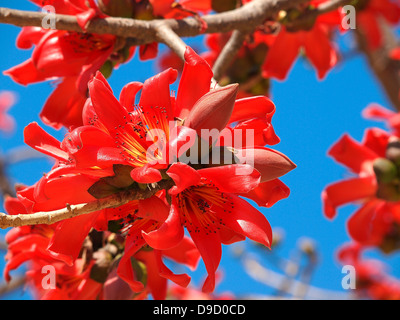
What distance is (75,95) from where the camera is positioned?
1564 millimetres

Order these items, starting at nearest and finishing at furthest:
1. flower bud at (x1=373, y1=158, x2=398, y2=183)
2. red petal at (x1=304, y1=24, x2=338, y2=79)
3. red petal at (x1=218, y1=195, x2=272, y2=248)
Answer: red petal at (x1=218, y1=195, x2=272, y2=248) → flower bud at (x1=373, y1=158, x2=398, y2=183) → red petal at (x1=304, y1=24, x2=338, y2=79)

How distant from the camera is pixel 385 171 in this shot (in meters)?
1.96

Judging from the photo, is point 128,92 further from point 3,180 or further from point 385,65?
point 3,180

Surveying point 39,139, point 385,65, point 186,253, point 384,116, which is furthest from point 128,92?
point 385,65

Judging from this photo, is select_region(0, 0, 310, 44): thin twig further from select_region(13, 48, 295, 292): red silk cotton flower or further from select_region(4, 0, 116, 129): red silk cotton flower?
select_region(13, 48, 295, 292): red silk cotton flower

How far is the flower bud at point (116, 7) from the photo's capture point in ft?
4.63

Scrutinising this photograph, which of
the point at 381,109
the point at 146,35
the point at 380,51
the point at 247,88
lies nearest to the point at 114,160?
the point at 146,35

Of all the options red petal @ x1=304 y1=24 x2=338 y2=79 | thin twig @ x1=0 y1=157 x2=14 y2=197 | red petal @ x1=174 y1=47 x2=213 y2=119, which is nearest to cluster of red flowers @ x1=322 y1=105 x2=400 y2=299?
red petal @ x1=304 y1=24 x2=338 y2=79

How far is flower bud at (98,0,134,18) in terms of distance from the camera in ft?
4.63

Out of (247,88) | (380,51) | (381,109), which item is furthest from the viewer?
(380,51)

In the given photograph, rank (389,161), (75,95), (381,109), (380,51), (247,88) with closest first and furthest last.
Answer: (75,95)
(389,161)
(247,88)
(381,109)
(380,51)

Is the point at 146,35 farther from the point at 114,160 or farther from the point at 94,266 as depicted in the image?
the point at 94,266

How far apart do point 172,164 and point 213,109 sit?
0.13 meters
